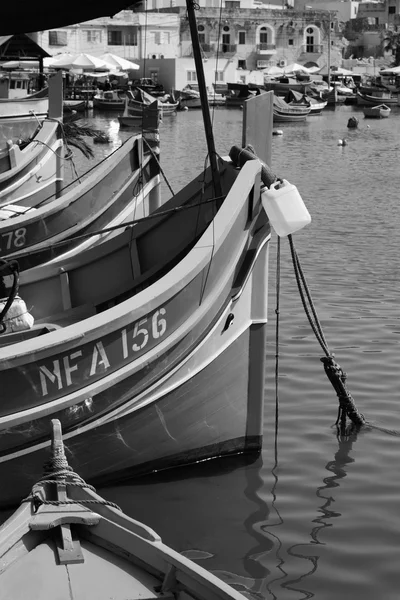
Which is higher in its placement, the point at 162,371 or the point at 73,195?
the point at 73,195

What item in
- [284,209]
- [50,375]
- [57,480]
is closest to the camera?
[57,480]

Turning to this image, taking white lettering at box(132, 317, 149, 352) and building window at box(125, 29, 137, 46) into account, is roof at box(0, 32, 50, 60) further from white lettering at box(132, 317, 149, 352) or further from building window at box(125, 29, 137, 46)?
building window at box(125, 29, 137, 46)

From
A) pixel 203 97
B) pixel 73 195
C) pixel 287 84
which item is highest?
pixel 203 97

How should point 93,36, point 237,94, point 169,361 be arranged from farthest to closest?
point 93,36 < point 237,94 < point 169,361

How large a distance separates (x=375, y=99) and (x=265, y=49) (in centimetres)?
3107

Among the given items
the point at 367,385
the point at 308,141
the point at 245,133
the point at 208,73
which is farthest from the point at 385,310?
the point at 208,73

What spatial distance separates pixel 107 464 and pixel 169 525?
0.56 m

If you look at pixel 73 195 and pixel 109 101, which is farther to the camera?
pixel 109 101

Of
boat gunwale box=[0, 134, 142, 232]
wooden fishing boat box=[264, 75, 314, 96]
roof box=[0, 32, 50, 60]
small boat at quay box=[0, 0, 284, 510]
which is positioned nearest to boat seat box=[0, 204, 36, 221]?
boat gunwale box=[0, 134, 142, 232]

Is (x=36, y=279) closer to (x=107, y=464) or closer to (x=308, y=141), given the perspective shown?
(x=107, y=464)

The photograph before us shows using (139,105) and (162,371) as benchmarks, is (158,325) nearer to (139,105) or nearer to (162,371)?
(162,371)

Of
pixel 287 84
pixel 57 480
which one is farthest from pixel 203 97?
pixel 287 84

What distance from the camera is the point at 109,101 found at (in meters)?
57.6

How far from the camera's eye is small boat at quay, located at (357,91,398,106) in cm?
6700
